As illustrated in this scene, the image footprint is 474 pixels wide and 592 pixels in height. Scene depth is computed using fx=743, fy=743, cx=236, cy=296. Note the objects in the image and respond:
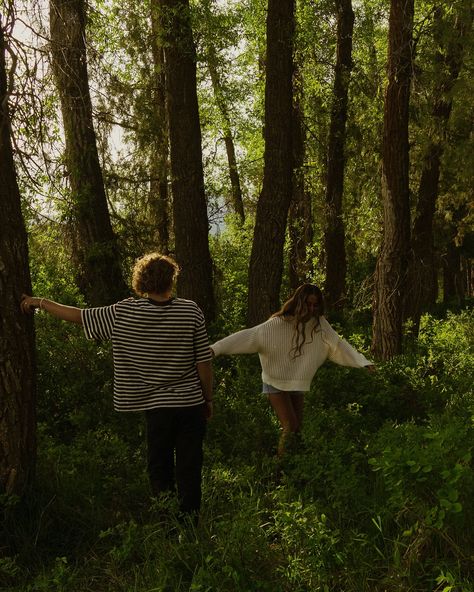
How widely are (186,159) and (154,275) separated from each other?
307 inches

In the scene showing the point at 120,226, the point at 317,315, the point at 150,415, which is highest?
the point at 120,226

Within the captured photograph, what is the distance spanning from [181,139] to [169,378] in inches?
322

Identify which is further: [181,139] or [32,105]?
[181,139]

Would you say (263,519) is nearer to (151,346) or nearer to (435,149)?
Answer: (151,346)

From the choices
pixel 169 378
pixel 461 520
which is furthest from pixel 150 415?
pixel 461 520

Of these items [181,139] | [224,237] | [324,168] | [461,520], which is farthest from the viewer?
[224,237]

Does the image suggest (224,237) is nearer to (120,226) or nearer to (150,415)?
(120,226)

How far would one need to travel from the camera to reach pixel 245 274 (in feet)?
65.2

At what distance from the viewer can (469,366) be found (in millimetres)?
11047

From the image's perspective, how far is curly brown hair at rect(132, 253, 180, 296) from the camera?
5211 millimetres

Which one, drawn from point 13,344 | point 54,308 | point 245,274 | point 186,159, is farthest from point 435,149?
point 13,344

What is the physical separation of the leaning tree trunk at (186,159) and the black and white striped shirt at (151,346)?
25.1ft

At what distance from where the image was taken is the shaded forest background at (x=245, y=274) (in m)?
4.51

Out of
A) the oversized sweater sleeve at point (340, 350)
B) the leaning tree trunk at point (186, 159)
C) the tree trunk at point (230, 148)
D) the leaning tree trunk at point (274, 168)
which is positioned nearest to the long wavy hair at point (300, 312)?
the oversized sweater sleeve at point (340, 350)
